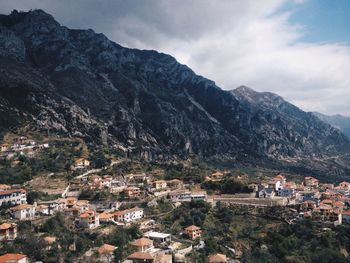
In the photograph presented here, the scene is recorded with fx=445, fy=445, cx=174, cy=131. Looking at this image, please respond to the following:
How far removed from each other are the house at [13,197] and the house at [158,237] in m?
20.6

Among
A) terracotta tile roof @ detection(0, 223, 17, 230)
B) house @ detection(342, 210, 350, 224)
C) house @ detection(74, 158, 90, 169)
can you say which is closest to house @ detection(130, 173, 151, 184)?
house @ detection(74, 158, 90, 169)

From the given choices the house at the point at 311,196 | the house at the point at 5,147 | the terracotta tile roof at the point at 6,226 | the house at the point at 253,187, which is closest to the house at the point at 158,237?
the terracotta tile roof at the point at 6,226

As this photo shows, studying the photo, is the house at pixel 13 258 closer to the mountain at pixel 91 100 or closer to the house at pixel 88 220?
the house at pixel 88 220

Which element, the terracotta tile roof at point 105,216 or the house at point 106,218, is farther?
the terracotta tile roof at point 105,216

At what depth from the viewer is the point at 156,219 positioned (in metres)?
62.4

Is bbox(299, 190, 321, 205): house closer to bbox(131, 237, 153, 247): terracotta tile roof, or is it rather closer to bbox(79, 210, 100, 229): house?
bbox(131, 237, 153, 247): terracotta tile roof

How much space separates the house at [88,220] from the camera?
57.6m

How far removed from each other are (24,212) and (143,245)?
19.0 metres

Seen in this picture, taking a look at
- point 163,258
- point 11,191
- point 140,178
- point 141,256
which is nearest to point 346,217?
point 163,258

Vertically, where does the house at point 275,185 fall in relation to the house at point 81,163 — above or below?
below

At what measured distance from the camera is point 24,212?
59.2 meters

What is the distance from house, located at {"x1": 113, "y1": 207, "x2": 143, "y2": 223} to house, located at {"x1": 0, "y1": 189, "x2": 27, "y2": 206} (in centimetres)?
1412

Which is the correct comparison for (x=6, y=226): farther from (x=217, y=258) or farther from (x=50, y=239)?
(x=217, y=258)

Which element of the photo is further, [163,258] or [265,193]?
[265,193]
